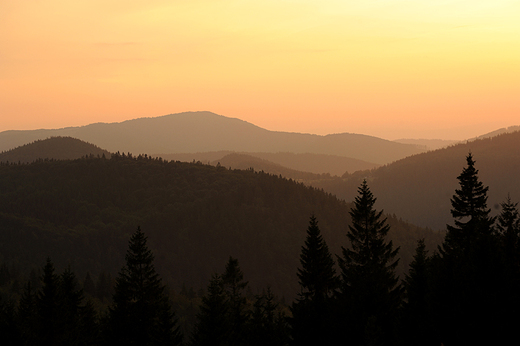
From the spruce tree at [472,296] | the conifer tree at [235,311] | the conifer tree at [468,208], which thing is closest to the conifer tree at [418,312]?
the spruce tree at [472,296]

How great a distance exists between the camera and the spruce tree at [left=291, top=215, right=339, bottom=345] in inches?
1801

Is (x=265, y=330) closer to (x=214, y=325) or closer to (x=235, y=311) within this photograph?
(x=214, y=325)

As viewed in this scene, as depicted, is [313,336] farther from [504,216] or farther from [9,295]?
[9,295]

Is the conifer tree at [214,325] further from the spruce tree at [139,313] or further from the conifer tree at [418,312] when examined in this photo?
the conifer tree at [418,312]

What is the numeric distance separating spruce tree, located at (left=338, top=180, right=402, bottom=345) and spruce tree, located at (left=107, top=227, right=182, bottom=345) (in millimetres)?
15089

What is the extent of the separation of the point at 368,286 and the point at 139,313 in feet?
74.7

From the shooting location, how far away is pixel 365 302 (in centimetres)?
4191

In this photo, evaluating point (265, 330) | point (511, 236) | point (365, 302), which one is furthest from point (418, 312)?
point (265, 330)

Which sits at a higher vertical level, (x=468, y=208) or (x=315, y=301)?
(x=468, y=208)

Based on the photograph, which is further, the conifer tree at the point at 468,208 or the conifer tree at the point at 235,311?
the conifer tree at the point at 235,311

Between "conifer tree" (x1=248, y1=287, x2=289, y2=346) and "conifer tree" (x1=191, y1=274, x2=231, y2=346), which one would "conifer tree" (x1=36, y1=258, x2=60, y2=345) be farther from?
"conifer tree" (x1=248, y1=287, x2=289, y2=346)

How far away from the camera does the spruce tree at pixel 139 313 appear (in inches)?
1948

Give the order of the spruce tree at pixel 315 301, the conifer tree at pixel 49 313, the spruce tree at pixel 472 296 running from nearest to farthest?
the spruce tree at pixel 472 296, the spruce tree at pixel 315 301, the conifer tree at pixel 49 313

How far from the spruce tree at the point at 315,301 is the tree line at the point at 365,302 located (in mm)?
82
